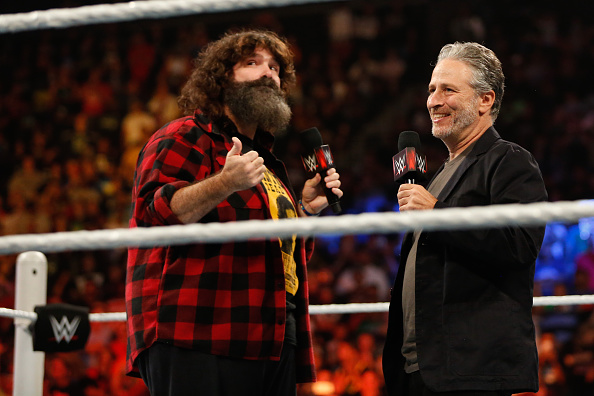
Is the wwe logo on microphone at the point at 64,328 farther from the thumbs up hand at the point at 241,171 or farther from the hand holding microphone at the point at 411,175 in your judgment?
the hand holding microphone at the point at 411,175

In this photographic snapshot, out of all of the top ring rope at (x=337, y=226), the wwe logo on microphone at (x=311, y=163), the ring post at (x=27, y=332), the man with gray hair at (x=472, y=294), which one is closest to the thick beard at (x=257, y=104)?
the wwe logo on microphone at (x=311, y=163)

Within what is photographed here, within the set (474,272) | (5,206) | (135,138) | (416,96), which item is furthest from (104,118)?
(474,272)

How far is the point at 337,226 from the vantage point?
76 cm

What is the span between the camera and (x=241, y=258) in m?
1.42

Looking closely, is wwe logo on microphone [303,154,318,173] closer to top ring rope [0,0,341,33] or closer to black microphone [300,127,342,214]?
black microphone [300,127,342,214]

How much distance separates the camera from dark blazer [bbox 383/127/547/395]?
1.24m

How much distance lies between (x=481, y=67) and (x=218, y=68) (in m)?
0.61

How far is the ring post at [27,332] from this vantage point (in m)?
1.36

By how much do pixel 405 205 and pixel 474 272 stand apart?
18 cm

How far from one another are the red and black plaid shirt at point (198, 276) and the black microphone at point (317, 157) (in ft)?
0.64

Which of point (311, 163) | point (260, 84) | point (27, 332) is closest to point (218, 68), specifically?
point (260, 84)

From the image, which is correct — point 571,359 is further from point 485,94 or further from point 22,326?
point 22,326

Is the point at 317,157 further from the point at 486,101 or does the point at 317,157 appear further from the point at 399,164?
the point at 486,101

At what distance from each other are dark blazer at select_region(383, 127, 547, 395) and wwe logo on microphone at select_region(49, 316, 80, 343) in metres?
0.66
